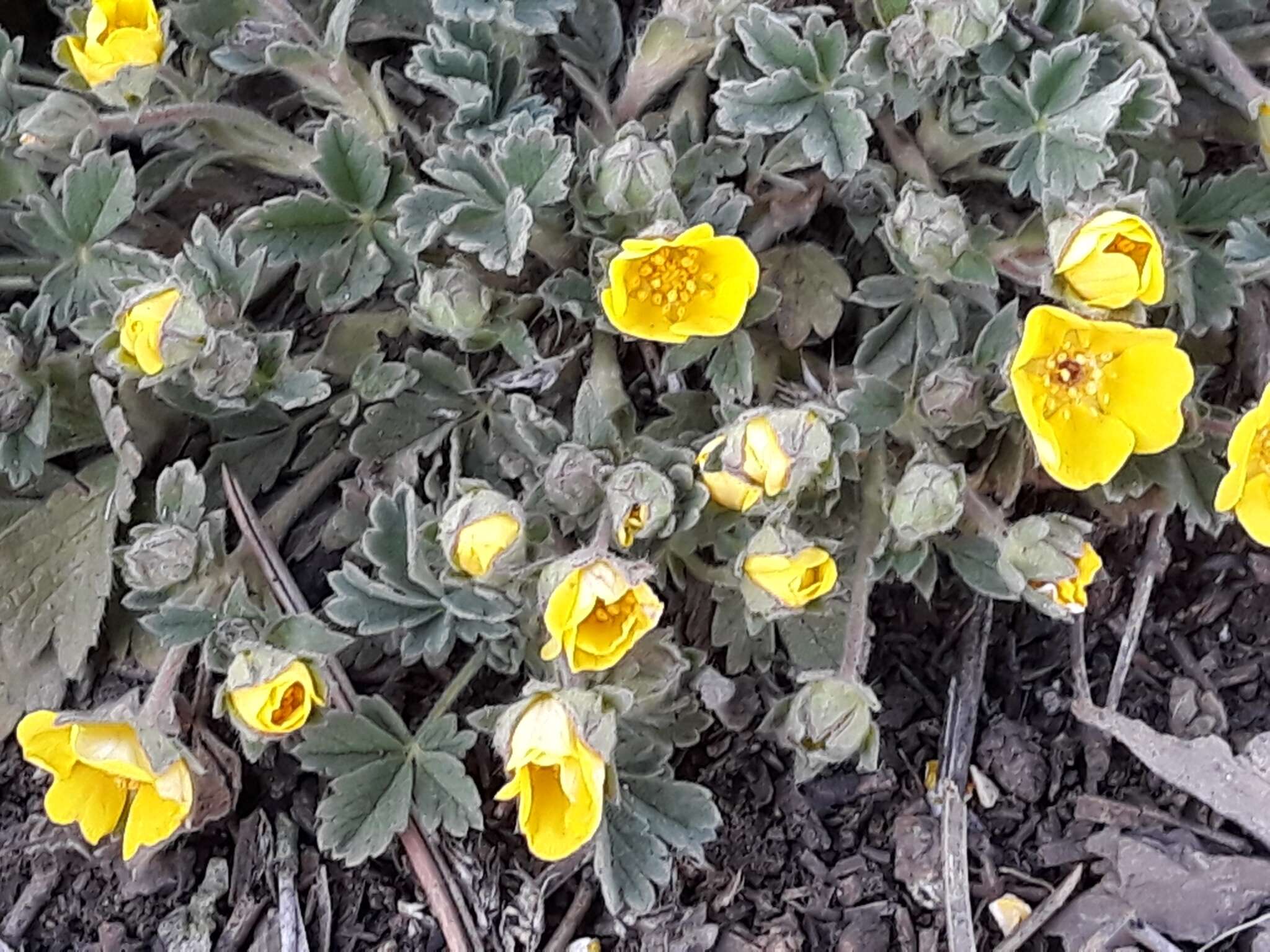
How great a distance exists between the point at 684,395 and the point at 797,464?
1.58ft

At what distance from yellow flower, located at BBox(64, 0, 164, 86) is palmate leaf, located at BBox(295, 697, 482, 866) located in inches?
→ 46.1

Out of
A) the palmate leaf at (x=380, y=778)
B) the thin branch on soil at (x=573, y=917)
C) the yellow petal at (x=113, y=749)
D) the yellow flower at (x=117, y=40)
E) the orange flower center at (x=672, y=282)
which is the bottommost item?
the thin branch on soil at (x=573, y=917)

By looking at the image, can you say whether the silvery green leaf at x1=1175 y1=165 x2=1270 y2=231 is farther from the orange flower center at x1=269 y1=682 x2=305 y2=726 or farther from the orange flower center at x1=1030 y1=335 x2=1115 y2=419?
the orange flower center at x1=269 y1=682 x2=305 y2=726

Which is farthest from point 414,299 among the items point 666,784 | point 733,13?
point 666,784

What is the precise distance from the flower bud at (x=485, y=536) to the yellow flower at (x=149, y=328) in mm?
548

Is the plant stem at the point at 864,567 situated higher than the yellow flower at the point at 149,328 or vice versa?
the yellow flower at the point at 149,328

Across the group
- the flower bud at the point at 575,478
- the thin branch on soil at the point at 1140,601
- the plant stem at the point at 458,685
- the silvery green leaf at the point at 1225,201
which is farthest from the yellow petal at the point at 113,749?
the silvery green leaf at the point at 1225,201

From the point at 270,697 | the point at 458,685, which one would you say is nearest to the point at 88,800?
the point at 270,697

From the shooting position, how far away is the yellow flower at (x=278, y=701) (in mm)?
2205

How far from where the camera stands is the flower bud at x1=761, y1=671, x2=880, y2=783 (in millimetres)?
2322

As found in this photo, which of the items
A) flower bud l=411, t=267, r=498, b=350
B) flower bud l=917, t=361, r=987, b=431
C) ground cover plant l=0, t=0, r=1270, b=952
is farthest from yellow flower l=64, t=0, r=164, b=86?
flower bud l=917, t=361, r=987, b=431

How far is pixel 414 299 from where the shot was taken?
2.69 meters

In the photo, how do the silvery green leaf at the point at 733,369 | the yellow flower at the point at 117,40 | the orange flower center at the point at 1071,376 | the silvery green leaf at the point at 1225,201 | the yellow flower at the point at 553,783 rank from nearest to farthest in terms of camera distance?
the yellow flower at the point at 553,783
the orange flower center at the point at 1071,376
the yellow flower at the point at 117,40
the silvery green leaf at the point at 733,369
the silvery green leaf at the point at 1225,201

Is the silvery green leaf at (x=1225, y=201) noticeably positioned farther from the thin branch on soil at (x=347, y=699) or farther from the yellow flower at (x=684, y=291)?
the thin branch on soil at (x=347, y=699)
